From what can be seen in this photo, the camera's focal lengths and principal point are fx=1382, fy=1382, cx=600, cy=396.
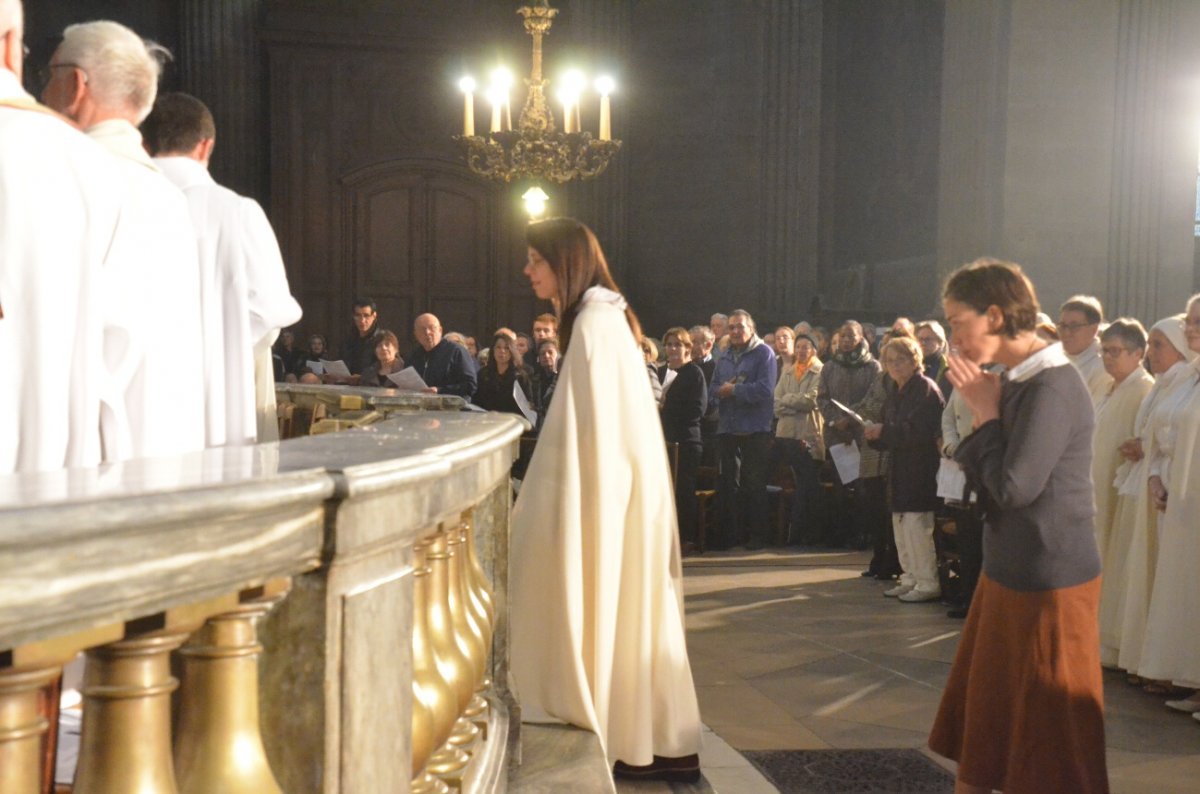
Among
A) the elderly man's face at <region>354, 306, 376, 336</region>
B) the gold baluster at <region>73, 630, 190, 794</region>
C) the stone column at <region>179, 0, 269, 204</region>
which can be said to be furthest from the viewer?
the stone column at <region>179, 0, 269, 204</region>

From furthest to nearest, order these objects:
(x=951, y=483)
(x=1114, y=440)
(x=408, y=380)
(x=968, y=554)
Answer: (x=968, y=554), (x=951, y=483), (x=408, y=380), (x=1114, y=440)

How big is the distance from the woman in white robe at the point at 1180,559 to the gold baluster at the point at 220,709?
5.50 meters

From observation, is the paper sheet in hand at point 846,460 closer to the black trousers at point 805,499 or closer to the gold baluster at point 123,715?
the black trousers at point 805,499

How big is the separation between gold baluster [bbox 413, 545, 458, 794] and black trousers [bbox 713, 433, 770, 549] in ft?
30.6

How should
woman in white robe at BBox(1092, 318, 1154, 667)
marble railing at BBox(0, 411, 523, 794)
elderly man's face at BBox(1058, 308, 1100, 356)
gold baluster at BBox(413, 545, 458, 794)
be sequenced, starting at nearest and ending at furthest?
marble railing at BBox(0, 411, 523, 794) → gold baluster at BBox(413, 545, 458, 794) → woman in white robe at BBox(1092, 318, 1154, 667) → elderly man's face at BBox(1058, 308, 1100, 356)

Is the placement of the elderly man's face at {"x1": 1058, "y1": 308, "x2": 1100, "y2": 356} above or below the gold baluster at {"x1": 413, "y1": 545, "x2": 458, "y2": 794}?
above

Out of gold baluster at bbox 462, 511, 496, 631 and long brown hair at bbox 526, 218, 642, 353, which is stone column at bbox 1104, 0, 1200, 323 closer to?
long brown hair at bbox 526, 218, 642, 353

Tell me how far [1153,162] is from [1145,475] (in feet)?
18.3

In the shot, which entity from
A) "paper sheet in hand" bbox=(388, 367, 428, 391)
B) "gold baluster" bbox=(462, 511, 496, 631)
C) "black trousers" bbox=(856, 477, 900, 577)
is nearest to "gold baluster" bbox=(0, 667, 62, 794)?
"gold baluster" bbox=(462, 511, 496, 631)

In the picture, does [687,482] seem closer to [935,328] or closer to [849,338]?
[849,338]

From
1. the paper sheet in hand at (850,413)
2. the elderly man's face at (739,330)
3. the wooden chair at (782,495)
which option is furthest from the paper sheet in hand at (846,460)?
the elderly man's face at (739,330)

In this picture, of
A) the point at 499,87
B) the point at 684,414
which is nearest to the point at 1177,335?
the point at 684,414

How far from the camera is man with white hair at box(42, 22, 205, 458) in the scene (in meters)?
2.69

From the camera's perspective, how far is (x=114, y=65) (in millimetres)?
3004
